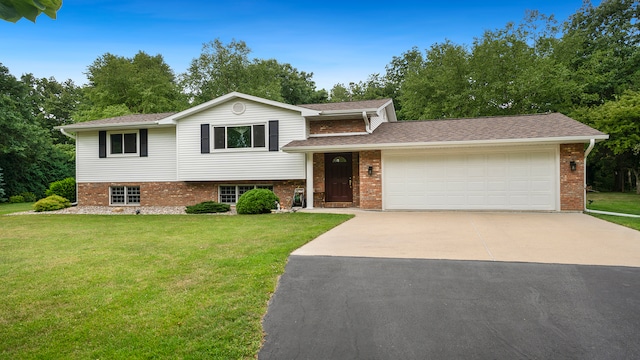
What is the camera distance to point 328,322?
10.6ft

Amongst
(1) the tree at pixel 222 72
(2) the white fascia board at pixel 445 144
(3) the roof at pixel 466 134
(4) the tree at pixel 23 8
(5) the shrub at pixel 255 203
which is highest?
(1) the tree at pixel 222 72

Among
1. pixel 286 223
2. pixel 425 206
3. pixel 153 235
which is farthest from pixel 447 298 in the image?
pixel 425 206

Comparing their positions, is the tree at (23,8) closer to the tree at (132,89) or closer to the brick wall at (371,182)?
the brick wall at (371,182)

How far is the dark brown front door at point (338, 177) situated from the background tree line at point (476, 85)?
1247cm

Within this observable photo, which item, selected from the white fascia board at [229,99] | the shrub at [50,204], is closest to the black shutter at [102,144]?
the shrub at [50,204]

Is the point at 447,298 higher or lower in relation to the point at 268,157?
lower

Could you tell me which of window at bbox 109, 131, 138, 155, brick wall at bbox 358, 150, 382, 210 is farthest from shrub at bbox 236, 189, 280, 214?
window at bbox 109, 131, 138, 155

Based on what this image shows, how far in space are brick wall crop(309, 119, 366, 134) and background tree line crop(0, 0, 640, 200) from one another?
38.8 ft

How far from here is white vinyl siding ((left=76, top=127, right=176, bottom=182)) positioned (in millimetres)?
14859

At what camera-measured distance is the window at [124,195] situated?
1533 centimetres

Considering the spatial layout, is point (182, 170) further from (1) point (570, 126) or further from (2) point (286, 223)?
(1) point (570, 126)

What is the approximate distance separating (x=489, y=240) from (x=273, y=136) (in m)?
9.06

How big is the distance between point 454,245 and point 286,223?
168 inches

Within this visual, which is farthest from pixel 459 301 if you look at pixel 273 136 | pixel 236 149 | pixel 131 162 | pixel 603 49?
pixel 603 49
